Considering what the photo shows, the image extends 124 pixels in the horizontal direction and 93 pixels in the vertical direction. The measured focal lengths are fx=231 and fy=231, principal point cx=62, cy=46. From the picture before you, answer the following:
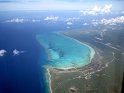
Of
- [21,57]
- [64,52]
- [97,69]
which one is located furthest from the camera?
[97,69]

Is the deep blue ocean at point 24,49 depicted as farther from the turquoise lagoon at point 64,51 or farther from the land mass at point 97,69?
the land mass at point 97,69

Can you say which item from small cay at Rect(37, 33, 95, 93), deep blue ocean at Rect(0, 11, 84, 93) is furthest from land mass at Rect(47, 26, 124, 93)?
deep blue ocean at Rect(0, 11, 84, 93)

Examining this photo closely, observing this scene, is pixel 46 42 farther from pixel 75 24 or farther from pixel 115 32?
pixel 115 32

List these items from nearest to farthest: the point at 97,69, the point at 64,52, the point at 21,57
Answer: the point at 21,57
the point at 64,52
the point at 97,69

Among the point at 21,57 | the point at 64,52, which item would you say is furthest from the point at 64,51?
the point at 21,57

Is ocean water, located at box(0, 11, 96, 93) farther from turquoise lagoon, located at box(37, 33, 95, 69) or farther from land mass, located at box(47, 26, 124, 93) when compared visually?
land mass, located at box(47, 26, 124, 93)

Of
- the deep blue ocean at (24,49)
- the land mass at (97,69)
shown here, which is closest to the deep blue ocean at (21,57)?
the deep blue ocean at (24,49)

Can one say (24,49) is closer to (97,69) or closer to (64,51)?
(64,51)
